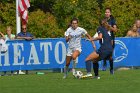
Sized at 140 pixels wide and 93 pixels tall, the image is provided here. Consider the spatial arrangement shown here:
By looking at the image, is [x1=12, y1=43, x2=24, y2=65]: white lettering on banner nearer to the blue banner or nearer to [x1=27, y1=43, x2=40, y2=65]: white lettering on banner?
the blue banner

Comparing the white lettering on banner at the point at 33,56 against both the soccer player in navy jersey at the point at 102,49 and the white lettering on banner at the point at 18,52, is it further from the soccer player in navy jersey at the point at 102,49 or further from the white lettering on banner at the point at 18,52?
the soccer player in navy jersey at the point at 102,49

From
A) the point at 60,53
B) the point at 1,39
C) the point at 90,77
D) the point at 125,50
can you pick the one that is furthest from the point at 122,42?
the point at 90,77

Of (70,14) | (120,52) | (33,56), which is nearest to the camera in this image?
(33,56)

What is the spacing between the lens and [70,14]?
34.9 metres

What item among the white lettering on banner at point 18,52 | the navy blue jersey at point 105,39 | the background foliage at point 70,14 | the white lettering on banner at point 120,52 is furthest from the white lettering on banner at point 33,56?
the background foliage at point 70,14

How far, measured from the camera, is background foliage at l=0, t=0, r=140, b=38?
1277 inches

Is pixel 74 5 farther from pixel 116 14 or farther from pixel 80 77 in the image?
pixel 80 77

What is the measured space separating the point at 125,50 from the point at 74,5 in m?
11.5

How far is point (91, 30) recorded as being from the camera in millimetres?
33875

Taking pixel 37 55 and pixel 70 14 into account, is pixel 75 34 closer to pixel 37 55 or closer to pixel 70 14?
Answer: pixel 37 55

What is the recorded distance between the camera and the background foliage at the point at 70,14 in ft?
106

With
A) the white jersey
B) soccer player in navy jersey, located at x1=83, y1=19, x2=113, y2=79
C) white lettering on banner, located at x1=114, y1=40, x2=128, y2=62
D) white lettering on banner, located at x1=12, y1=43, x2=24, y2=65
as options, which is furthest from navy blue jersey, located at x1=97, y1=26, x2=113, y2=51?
white lettering on banner, located at x1=114, y1=40, x2=128, y2=62

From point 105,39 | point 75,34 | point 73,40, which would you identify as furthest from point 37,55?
point 105,39

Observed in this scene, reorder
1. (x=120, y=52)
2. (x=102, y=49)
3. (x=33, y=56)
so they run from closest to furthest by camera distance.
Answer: (x=102, y=49), (x=33, y=56), (x=120, y=52)
